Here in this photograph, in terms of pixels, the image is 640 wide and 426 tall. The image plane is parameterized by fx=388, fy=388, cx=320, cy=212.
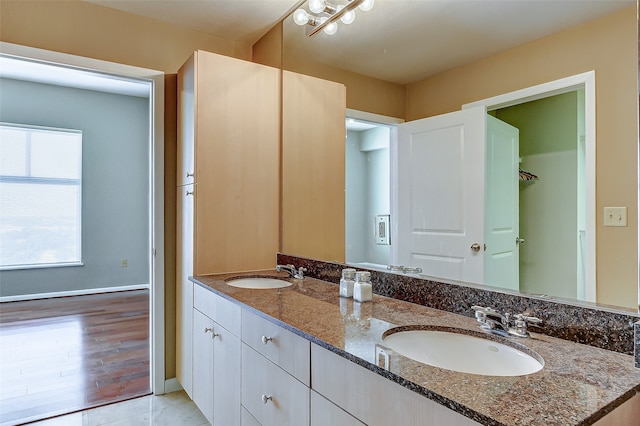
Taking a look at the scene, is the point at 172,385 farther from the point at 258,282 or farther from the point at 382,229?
the point at 382,229

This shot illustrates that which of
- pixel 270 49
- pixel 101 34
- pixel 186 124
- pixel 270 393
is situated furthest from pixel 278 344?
pixel 101 34

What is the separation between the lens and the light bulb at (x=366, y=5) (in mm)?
1917

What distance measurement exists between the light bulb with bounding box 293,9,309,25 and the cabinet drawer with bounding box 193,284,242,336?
1623 millimetres

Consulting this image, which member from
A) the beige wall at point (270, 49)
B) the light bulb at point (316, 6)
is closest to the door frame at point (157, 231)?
the beige wall at point (270, 49)

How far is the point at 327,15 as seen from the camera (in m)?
2.15

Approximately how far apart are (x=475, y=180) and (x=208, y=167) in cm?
147

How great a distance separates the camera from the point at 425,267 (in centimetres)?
158

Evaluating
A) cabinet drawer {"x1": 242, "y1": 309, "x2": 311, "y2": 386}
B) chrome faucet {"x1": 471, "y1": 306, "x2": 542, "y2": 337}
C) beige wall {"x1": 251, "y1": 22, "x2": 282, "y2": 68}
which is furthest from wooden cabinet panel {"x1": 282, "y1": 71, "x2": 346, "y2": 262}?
chrome faucet {"x1": 471, "y1": 306, "x2": 542, "y2": 337}

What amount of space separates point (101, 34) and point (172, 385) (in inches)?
88.5

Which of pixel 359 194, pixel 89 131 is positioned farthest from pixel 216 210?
pixel 89 131

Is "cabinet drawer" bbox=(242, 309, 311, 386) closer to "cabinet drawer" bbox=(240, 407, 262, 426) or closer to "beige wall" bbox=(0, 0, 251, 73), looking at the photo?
"cabinet drawer" bbox=(240, 407, 262, 426)

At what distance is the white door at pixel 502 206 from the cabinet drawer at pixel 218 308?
3.36 ft

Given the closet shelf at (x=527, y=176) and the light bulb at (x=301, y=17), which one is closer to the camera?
the closet shelf at (x=527, y=176)

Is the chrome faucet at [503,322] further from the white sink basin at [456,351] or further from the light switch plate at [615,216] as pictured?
the light switch plate at [615,216]
